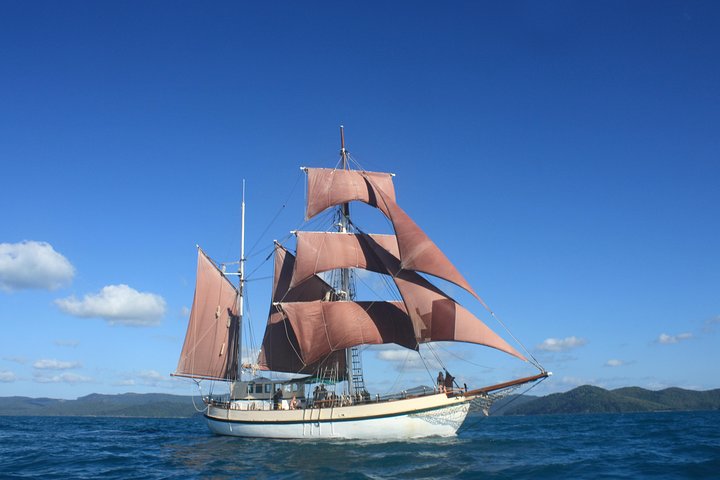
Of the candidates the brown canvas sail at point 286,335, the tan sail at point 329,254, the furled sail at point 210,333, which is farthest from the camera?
the furled sail at point 210,333

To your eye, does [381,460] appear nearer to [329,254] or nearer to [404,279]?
[404,279]

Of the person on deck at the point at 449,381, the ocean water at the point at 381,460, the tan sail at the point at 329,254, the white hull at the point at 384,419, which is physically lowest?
the ocean water at the point at 381,460

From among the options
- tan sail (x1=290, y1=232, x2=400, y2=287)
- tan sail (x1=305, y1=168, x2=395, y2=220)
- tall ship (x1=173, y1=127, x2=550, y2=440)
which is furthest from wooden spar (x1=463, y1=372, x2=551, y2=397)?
tan sail (x1=305, y1=168, x2=395, y2=220)

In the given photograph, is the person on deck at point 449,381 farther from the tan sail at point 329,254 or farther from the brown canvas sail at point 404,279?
the tan sail at point 329,254

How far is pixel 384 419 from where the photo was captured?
117 ft

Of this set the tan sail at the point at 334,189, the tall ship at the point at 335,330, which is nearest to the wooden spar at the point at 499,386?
the tall ship at the point at 335,330

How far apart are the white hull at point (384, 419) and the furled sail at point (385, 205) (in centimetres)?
755

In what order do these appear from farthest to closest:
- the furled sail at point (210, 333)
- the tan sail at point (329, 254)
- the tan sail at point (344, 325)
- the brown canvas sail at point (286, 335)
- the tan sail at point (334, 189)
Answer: the furled sail at point (210, 333), the tan sail at point (334, 189), the brown canvas sail at point (286, 335), the tan sail at point (329, 254), the tan sail at point (344, 325)

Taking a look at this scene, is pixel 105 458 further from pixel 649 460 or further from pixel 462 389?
pixel 649 460

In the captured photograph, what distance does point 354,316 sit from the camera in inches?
1716

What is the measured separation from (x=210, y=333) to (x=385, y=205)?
21.3m

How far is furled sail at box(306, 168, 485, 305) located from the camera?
1476 inches

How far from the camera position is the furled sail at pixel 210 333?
5091 cm

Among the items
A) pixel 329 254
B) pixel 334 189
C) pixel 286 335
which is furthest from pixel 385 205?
pixel 286 335
